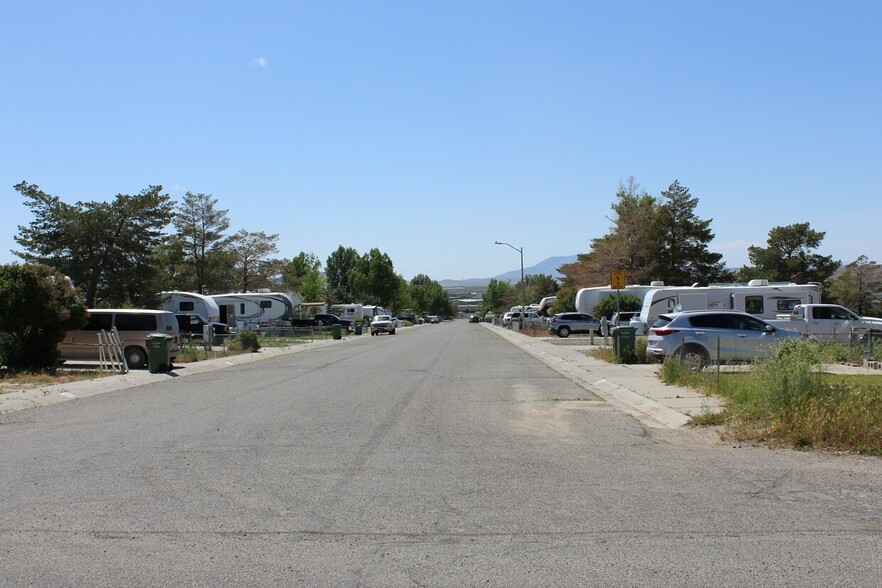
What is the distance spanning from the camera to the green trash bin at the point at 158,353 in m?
22.7

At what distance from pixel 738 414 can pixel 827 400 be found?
1194 mm

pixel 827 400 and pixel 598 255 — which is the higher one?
pixel 598 255

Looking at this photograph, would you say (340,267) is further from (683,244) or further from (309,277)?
(683,244)

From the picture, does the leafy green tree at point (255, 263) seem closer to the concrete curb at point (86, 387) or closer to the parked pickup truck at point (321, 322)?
the parked pickup truck at point (321, 322)

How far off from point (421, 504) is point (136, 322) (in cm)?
2027

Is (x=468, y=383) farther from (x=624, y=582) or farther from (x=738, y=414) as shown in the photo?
(x=624, y=582)

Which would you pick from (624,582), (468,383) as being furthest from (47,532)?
(468,383)

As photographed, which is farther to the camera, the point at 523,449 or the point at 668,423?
the point at 668,423

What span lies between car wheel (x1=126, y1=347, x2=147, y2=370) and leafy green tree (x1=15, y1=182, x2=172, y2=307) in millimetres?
23547

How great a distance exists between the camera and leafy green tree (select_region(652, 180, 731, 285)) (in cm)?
7000

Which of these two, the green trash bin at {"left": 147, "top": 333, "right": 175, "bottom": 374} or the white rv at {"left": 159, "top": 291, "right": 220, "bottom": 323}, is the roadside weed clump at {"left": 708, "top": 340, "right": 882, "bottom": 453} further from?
the white rv at {"left": 159, "top": 291, "right": 220, "bottom": 323}

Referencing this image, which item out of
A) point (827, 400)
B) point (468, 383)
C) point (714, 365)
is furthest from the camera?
point (714, 365)

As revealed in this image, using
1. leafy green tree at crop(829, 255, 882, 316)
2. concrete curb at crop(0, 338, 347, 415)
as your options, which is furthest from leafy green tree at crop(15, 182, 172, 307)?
leafy green tree at crop(829, 255, 882, 316)

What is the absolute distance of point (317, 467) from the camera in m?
8.59
